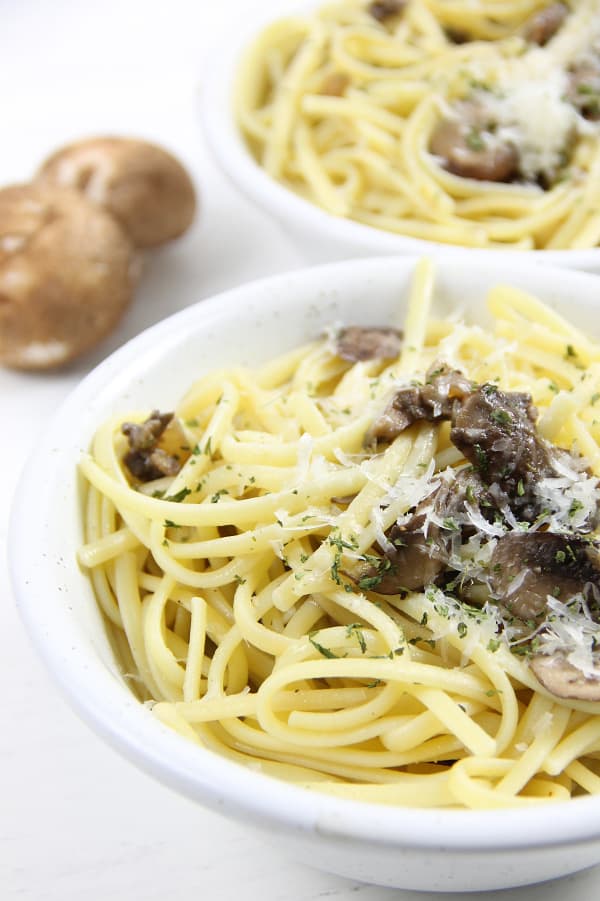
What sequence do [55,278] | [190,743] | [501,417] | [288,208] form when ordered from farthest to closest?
[55,278] < [288,208] < [501,417] < [190,743]

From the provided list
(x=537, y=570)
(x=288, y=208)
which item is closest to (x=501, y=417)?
(x=537, y=570)

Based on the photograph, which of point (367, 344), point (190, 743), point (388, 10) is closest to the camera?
point (190, 743)

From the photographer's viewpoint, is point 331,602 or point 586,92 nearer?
point 331,602

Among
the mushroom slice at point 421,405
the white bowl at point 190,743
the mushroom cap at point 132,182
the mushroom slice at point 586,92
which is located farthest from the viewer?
the mushroom cap at point 132,182

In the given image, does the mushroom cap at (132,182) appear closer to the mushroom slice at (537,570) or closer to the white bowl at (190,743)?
the white bowl at (190,743)

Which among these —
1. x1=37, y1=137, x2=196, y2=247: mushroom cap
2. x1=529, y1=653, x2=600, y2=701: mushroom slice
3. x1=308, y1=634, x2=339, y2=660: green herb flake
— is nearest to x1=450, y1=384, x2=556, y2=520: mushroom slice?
x1=529, y1=653, x2=600, y2=701: mushroom slice

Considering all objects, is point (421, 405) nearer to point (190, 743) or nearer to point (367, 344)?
point (367, 344)

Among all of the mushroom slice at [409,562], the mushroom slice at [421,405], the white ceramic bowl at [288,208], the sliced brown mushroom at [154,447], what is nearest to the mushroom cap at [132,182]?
the white ceramic bowl at [288,208]
